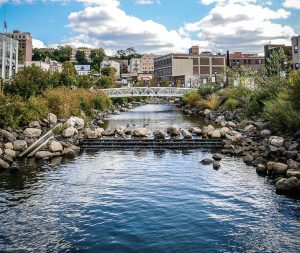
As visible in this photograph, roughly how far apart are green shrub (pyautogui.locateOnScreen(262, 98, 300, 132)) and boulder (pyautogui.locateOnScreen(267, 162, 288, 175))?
780cm

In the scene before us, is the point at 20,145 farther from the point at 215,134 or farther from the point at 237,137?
the point at 237,137

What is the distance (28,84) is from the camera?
5266 centimetres

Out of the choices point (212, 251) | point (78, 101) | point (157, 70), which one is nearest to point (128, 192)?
point (212, 251)

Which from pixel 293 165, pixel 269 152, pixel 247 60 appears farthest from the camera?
pixel 247 60

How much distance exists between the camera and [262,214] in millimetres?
17156

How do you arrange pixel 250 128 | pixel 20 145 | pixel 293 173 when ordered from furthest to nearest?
1. pixel 250 128
2. pixel 20 145
3. pixel 293 173

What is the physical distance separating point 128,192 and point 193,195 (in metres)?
3.49

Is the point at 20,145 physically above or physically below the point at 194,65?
below

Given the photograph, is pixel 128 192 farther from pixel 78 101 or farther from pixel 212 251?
pixel 78 101

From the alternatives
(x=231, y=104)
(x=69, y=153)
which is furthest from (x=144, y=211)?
(x=231, y=104)

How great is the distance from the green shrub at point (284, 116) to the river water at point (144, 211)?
24.8 feet

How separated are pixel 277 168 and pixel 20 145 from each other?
20200mm

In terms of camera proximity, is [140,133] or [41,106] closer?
[140,133]

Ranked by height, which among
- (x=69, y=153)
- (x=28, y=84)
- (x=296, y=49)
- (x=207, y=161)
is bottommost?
(x=207, y=161)
